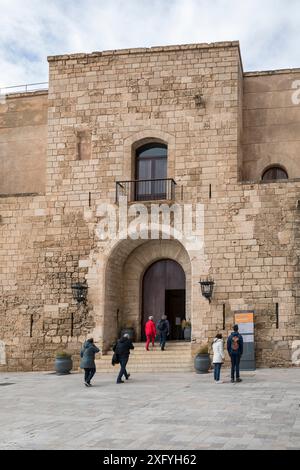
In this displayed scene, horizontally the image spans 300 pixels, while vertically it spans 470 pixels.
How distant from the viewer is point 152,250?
19.2 metres

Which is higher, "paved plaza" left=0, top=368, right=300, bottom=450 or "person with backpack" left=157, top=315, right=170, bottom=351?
"person with backpack" left=157, top=315, right=170, bottom=351

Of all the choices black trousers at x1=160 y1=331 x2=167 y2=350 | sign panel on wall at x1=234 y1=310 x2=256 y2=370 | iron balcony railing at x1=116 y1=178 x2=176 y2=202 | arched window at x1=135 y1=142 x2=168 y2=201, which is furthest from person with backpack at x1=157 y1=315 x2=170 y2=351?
arched window at x1=135 y1=142 x2=168 y2=201

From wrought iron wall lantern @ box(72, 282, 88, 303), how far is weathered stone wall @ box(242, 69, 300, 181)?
6109 millimetres

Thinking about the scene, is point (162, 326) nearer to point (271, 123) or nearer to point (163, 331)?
point (163, 331)

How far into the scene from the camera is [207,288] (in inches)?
664

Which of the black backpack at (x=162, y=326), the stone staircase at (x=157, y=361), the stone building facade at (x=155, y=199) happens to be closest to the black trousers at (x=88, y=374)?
the stone staircase at (x=157, y=361)

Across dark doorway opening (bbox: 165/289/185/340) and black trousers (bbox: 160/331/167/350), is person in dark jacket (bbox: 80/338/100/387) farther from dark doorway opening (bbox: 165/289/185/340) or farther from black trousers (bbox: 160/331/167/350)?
dark doorway opening (bbox: 165/289/185/340)

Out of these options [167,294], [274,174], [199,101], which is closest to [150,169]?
[199,101]

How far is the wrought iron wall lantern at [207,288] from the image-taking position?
16734 mm

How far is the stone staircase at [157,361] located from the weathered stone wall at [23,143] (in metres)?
6.62

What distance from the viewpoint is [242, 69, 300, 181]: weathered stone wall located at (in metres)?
18.6

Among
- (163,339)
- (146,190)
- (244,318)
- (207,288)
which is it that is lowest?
(163,339)

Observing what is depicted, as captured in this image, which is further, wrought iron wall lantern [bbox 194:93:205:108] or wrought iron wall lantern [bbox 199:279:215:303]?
wrought iron wall lantern [bbox 194:93:205:108]

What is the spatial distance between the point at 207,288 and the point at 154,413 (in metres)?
7.84
